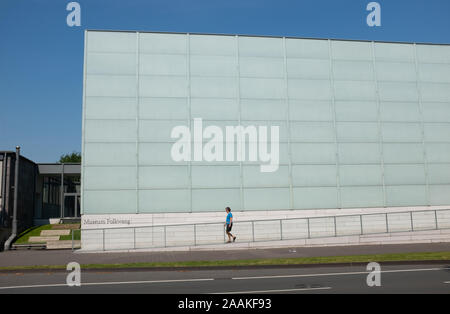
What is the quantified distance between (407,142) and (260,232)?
1065cm

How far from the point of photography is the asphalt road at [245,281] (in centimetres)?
991

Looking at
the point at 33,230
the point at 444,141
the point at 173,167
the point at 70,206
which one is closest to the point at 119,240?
the point at 173,167

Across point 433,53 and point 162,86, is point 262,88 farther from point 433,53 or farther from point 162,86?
point 433,53

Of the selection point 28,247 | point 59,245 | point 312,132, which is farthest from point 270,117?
point 28,247

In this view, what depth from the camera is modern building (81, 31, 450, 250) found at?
2312 cm

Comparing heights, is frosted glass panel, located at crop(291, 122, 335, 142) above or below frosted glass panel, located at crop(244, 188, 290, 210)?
above

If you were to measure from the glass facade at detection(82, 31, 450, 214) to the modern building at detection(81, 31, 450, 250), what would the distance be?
60 mm

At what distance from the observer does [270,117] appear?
24.5 metres

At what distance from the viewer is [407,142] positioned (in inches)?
1008

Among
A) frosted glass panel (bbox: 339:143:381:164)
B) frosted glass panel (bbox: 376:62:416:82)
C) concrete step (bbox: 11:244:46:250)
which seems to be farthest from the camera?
frosted glass panel (bbox: 376:62:416:82)

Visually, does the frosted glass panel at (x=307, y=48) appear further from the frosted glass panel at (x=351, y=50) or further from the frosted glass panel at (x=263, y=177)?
the frosted glass panel at (x=263, y=177)

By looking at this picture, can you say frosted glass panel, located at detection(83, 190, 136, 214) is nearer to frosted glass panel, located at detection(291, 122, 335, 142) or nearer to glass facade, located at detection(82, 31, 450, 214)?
glass facade, located at detection(82, 31, 450, 214)

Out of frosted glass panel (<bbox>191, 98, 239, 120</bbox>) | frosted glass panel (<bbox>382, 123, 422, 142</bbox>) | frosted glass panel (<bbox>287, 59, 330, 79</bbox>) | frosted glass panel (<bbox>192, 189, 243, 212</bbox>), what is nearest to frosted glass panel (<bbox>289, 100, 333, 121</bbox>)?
frosted glass panel (<bbox>287, 59, 330, 79</bbox>)

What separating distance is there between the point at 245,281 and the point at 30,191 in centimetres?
2579
